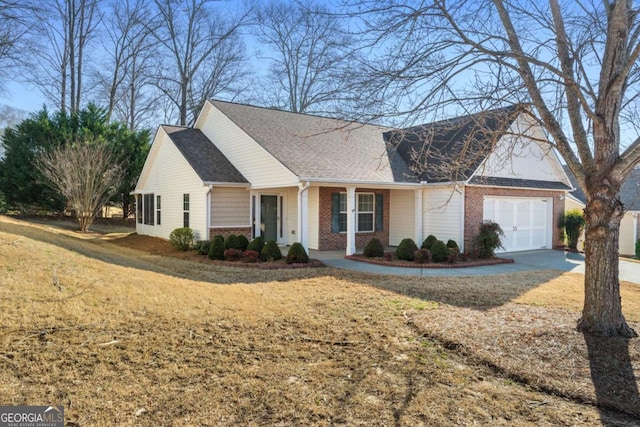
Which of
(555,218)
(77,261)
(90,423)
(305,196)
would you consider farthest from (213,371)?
(555,218)

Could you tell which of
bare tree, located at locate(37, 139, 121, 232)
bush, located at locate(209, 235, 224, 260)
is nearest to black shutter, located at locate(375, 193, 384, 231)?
bush, located at locate(209, 235, 224, 260)

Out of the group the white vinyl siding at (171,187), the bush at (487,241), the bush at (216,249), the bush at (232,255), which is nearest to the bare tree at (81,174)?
the white vinyl siding at (171,187)

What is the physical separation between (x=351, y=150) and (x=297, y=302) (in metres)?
9.74

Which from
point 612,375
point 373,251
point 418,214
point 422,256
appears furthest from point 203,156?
point 612,375

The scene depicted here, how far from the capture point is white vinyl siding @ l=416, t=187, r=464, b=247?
45.6 feet

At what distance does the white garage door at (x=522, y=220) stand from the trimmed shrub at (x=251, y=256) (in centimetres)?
814

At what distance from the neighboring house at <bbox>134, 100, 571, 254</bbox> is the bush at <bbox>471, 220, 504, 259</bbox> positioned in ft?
1.22

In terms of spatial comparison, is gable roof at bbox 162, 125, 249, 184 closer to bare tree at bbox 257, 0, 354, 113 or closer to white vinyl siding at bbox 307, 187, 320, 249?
white vinyl siding at bbox 307, 187, 320, 249

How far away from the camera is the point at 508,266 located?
12492 millimetres

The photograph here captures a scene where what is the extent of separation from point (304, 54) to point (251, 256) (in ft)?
62.6

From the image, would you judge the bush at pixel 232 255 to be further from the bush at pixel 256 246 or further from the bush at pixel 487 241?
the bush at pixel 487 241

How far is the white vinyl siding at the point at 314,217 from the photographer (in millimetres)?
15164

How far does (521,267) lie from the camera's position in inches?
484

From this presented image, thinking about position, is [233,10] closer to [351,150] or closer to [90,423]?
[351,150]
